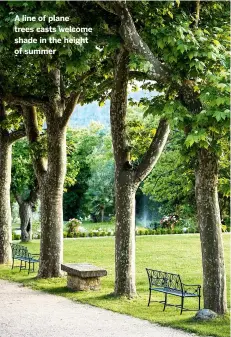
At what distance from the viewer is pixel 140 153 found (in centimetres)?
1577

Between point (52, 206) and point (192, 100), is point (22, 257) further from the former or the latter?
point (192, 100)

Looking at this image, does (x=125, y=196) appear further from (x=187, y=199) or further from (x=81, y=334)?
(x=187, y=199)

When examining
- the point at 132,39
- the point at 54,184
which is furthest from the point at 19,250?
the point at 132,39

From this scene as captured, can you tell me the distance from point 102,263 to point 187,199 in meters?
15.1

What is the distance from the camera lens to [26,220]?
37750 millimetres

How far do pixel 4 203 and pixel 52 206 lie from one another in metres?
5.02

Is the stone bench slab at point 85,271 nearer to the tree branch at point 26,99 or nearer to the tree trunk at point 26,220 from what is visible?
the tree branch at point 26,99

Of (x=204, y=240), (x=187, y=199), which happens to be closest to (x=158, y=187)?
(x=187, y=199)

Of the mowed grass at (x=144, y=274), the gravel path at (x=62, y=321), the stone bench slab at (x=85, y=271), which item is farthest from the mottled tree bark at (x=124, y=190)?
the gravel path at (x=62, y=321)

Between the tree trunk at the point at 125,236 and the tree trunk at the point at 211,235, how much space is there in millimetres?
3318

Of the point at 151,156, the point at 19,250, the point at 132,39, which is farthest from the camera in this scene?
the point at 19,250

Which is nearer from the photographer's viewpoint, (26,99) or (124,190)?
(124,190)

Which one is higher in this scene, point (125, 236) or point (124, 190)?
point (124, 190)

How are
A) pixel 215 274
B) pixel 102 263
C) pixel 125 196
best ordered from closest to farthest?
pixel 215 274 < pixel 125 196 < pixel 102 263
